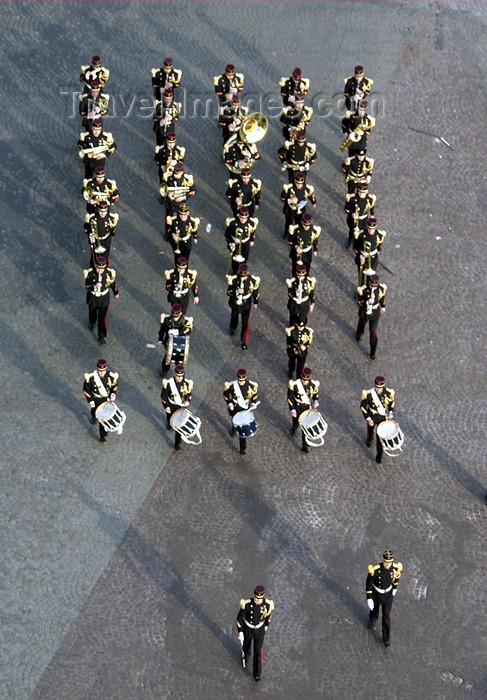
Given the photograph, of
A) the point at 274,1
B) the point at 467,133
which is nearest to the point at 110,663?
the point at 467,133

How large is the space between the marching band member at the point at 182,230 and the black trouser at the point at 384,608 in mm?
8660

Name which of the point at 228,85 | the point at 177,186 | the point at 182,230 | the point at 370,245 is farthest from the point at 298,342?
the point at 228,85

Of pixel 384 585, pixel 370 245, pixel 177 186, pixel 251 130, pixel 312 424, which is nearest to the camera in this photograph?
pixel 384 585

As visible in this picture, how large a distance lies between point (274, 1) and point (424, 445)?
47.7 feet

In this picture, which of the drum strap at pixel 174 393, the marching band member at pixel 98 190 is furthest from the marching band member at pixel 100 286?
the drum strap at pixel 174 393

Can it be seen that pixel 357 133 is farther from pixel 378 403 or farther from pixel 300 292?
pixel 378 403

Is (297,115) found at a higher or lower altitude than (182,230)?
higher

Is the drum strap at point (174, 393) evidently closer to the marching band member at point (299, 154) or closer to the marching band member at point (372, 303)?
the marching band member at point (372, 303)

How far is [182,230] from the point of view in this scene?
31.6m

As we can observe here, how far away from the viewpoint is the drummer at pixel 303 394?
2852 centimetres

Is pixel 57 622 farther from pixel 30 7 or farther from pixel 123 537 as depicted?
pixel 30 7

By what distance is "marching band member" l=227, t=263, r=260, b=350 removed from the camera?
30219mm

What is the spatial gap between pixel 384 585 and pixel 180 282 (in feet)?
25.3

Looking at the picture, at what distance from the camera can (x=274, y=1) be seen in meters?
39.3
